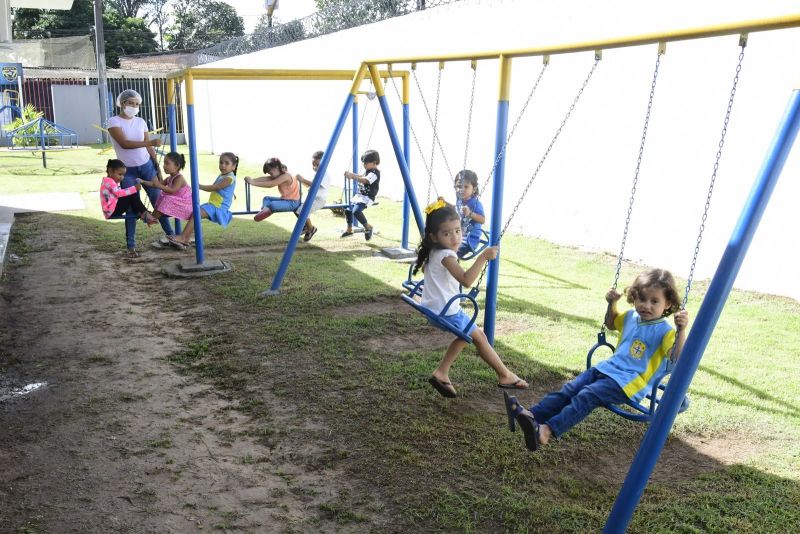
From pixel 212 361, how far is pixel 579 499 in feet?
8.09

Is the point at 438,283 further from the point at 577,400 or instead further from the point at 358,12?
the point at 358,12

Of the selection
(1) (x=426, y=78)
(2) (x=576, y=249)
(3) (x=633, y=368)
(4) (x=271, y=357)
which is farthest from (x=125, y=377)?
(1) (x=426, y=78)

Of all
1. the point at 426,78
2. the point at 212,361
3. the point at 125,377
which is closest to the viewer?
the point at 125,377

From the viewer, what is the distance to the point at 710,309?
98.7 inches

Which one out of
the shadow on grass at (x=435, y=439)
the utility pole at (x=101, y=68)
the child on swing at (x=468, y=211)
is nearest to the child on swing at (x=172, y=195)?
the shadow on grass at (x=435, y=439)

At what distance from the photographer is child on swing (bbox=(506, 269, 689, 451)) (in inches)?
122

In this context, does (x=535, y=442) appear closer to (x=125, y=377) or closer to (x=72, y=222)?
(x=125, y=377)

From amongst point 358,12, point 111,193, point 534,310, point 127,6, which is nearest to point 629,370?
point 534,310

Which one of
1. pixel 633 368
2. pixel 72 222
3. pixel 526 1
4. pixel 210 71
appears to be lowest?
pixel 72 222

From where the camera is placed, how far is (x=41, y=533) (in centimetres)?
269

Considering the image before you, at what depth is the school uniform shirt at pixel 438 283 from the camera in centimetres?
400

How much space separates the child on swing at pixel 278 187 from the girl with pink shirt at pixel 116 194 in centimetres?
114

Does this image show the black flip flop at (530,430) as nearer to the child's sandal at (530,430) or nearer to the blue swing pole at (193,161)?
the child's sandal at (530,430)

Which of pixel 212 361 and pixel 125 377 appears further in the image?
pixel 212 361
